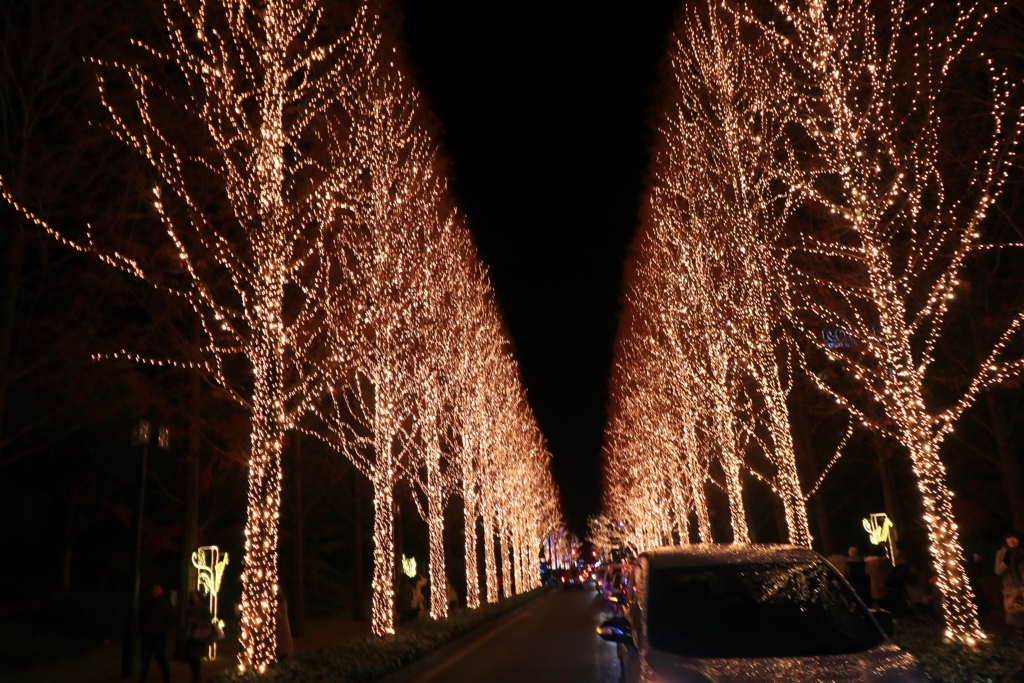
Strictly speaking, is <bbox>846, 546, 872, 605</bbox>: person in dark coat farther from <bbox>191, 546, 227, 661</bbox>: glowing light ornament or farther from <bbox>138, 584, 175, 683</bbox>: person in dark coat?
<bbox>191, 546, 227, 661</bbox>: glowing light ornament

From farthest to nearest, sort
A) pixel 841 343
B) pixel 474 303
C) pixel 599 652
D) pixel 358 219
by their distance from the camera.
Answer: pixel 474 303 → pixel 841 343 → pixel 358 219 → pixel 599 652

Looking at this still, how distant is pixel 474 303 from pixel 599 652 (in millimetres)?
13639

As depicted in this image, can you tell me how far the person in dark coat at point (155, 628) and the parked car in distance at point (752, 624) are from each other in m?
9.23

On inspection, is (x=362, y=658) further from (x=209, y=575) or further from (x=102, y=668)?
(x=209, y=575)

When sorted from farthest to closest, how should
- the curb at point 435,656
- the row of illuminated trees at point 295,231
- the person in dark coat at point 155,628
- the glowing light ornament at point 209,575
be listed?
1. the glowing light ornament at point 209,575
2. the curb at point 435,656
3. the person in dark coat at point 155,628
4. the row of illuminated trees at point 295,231

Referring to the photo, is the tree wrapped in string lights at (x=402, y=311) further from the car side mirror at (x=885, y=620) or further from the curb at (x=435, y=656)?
the car side mirror at (x=885, y=620)

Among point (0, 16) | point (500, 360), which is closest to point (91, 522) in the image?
point (500, 360)

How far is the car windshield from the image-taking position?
5594mm

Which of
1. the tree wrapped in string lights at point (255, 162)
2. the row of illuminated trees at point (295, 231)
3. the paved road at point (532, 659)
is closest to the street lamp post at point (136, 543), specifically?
the row of illuminated trees at point (295, 231)

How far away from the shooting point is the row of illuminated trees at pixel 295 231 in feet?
40.5

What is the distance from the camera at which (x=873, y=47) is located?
39.8 feet

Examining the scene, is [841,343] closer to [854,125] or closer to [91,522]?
[854,125]

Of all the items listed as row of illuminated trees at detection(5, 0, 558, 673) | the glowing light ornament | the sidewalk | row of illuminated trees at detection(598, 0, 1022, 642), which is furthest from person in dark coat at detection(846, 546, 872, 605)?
the glowing light ornament

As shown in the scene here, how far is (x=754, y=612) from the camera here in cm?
609
